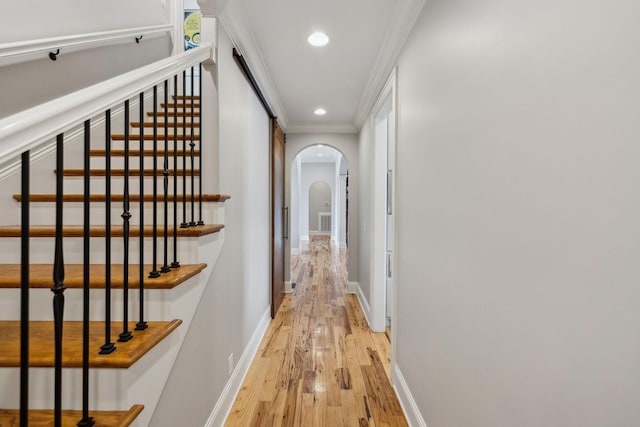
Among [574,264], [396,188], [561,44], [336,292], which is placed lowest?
[336,292]

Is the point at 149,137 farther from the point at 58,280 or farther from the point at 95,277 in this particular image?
the point at 58,280

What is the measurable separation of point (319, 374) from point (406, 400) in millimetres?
753

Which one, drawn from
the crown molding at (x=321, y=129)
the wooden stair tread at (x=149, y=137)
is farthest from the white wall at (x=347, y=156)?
the wooden stair tread at (x=149, y=137)

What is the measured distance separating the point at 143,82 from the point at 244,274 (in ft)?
5.49

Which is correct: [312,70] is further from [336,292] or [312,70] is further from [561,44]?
[336,292]

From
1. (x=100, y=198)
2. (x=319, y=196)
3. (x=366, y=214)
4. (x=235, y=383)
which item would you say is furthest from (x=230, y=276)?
(x=319, y=196)

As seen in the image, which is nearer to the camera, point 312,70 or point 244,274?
point 244,274

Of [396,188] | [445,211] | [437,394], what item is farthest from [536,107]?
[396,188]

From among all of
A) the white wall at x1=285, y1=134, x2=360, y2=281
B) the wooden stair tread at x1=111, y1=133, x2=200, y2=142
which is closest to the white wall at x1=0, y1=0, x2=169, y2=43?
the wooden stair tread at x1=111, y1=133, x2=200, y2=142

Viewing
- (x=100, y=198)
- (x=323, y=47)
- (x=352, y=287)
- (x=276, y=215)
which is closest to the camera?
(x=100, y=198)

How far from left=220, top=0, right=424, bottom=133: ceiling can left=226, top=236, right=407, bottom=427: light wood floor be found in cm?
246

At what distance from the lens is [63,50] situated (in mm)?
1792

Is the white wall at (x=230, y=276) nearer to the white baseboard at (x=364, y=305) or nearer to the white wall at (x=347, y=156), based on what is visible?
the white baseboard at (x=364, y=305)

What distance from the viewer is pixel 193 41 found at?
366 cm
